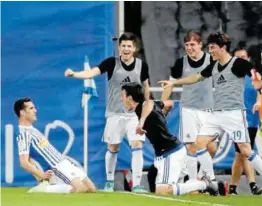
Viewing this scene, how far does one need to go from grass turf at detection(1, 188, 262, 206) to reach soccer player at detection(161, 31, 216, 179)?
4.82 feet

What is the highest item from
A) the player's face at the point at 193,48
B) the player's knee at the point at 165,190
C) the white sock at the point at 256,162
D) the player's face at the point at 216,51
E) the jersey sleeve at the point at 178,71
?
the player's face at the point at 193,48

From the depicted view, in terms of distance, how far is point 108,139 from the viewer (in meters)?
17.5

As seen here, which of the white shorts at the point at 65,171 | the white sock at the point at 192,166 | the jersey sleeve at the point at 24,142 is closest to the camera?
the white shorts at the point at 65,171

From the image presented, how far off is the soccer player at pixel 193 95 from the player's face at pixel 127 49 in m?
0.63

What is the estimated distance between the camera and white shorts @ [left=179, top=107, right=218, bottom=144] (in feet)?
56.4

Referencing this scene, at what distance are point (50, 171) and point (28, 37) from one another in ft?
11.3

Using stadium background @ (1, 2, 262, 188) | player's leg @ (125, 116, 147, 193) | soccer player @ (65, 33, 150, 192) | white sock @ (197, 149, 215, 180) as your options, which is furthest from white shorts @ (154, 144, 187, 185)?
stadium background @ (1, 2, 262, 188)

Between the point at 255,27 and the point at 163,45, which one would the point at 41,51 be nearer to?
the point at 163,45

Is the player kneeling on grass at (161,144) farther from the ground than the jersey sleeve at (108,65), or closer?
closer

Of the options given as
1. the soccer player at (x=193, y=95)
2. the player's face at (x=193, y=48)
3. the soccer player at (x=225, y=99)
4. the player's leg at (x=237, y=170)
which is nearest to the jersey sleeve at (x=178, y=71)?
the soccer player at (x=193, y=95)

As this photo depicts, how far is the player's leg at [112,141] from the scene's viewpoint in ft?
57.2

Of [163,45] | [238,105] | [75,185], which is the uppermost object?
[163,45]

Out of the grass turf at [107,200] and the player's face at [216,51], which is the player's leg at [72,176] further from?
the player's face at [216,51]

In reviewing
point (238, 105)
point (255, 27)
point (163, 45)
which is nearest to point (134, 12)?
point (163, 45)
